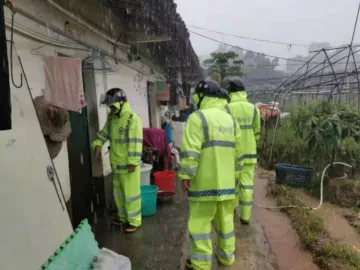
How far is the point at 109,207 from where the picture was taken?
17.9 feet

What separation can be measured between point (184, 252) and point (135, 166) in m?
1.22

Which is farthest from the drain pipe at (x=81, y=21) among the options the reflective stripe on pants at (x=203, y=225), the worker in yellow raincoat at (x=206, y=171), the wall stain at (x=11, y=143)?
the reflective stripe on pants at (x=203, y=225)

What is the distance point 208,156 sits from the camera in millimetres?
3230

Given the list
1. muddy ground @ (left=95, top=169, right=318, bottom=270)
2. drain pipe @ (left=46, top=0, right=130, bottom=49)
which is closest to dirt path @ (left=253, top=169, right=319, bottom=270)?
muddy ground @ (left=95, top=169, right=318, bottom=270)

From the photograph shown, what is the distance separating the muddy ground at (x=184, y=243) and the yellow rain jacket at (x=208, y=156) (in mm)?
970

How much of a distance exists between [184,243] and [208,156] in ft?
4.94

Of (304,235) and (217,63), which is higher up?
(217,63)

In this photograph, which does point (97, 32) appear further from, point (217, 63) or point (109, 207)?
point (217, 63)

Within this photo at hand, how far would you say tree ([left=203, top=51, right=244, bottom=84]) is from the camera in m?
17.2

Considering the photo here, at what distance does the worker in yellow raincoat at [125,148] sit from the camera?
430cm

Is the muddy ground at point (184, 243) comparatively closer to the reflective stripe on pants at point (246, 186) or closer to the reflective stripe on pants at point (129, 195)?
the reflective stripe on pants at point (129, 195)

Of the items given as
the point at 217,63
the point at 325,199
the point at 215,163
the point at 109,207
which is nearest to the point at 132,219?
the point at 109,207

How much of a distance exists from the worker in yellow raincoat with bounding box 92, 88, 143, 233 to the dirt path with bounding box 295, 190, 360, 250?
A: 2703 millimetres

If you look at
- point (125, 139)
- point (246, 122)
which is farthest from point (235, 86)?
point (125, 139)
